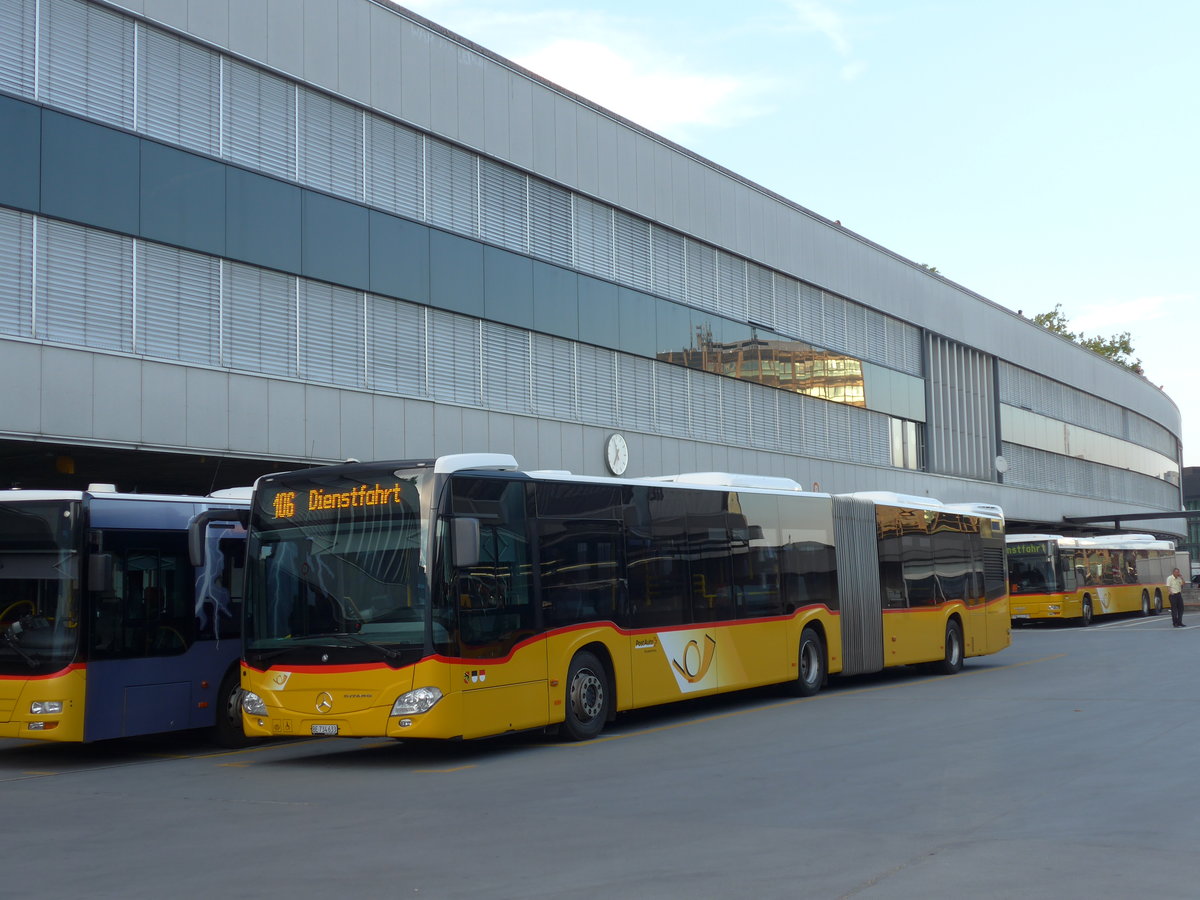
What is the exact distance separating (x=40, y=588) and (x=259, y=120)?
10.9m

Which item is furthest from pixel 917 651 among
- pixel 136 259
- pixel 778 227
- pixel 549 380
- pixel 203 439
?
pixel 778 227

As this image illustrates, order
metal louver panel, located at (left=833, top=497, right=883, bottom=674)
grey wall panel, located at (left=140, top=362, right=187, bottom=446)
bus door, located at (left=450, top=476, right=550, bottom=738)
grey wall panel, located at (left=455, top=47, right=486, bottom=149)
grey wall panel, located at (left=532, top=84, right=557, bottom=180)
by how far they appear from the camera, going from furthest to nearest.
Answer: grey wall panel, located at (left=532, top=84, right=557, bottom=180) → grey wall panel, located at (left=455, top=47, right=486, bottom=149) → metal louver panel, located at (left=833, top=497, right=883, bottom=674) → grey wall panel, located at (left=140, top=362, right=187, bottom=446) → bus door, located at (left=450, top=476, right=550, bottom=738)

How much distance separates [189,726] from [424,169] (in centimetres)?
1342

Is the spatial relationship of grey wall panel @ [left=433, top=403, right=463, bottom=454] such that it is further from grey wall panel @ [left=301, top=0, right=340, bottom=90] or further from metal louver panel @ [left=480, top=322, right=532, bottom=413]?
grey wall panel @ [left=301, top=0, right=340, bottom=90]

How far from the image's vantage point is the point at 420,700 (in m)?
12.4

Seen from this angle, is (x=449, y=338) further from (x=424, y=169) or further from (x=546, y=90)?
(x=546, y=90)

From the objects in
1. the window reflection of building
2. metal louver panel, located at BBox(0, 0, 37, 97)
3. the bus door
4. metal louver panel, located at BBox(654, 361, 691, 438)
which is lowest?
the bus door

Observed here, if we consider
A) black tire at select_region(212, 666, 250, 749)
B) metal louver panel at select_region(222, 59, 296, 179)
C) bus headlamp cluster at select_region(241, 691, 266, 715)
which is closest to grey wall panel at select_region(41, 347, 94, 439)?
metal louver panel at select_region(222, 59, 296, 179)

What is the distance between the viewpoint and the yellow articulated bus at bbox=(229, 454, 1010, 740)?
12.6m

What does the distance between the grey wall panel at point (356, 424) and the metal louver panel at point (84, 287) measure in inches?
167

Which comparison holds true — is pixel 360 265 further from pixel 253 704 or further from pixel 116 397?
pixel 253 704

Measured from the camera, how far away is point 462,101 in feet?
83.9

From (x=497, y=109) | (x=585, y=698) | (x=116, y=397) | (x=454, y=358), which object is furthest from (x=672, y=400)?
(x=585, y=698)

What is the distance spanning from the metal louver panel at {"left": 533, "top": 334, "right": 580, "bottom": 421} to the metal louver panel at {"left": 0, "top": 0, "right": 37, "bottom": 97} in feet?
38.4
